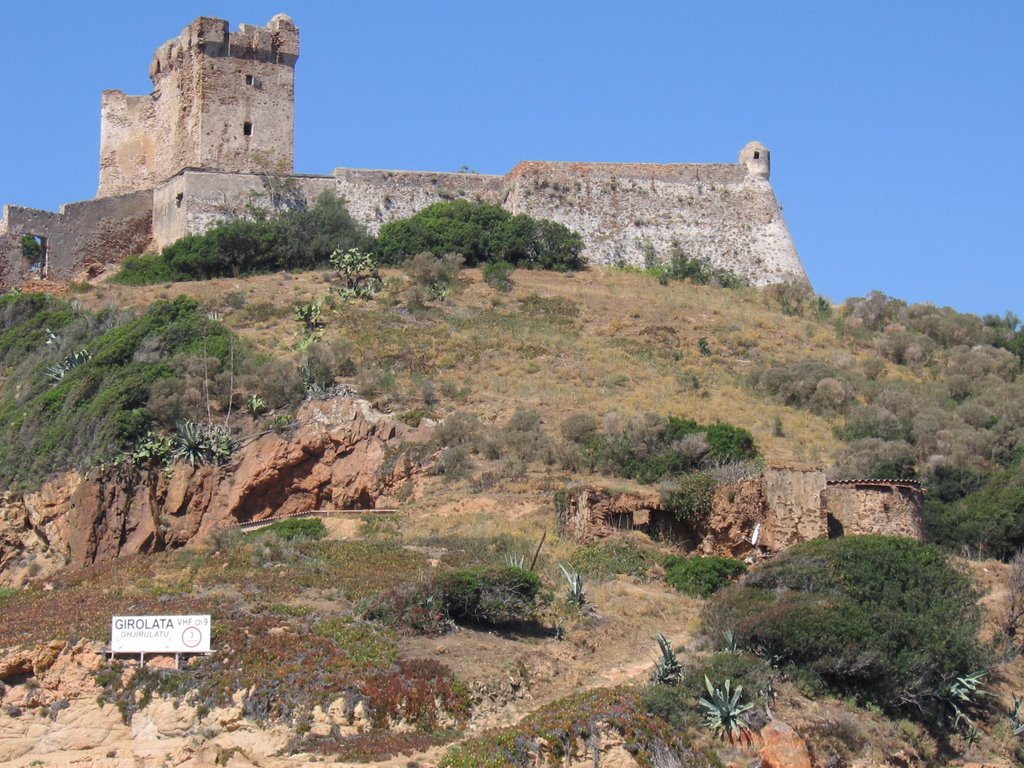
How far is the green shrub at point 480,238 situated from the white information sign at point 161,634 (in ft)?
82.5

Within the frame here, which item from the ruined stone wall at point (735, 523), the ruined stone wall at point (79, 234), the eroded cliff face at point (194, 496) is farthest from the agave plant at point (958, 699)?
the ruined stone wall at point (79, 234)

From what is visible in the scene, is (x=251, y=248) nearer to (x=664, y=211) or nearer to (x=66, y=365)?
(x=66, y=365)

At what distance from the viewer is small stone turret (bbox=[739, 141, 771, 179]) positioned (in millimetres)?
56531

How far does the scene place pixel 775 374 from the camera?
43.8m

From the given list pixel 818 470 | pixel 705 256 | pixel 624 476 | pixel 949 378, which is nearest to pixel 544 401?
pixel 624 476

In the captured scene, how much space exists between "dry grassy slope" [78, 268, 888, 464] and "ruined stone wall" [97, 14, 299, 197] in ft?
14.1

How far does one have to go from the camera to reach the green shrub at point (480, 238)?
5088 centimetres

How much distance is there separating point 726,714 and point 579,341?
2096cm

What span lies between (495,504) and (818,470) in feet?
18.9

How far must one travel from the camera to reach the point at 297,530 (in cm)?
3325

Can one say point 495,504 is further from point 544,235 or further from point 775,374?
point 544,235

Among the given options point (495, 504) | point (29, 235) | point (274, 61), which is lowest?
point (495, 504)

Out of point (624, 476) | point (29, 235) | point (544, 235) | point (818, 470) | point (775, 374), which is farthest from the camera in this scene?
point (544, 235)

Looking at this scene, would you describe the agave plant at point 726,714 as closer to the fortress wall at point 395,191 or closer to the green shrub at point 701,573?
the green shrub at point 701,573
